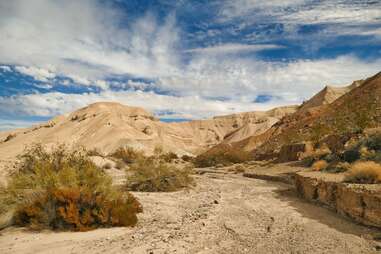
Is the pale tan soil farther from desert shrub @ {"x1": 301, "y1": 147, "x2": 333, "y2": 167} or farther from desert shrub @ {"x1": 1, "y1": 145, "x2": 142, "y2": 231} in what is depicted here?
desert shrub @ {"x1": 301, "y1": 147, "x2": 333, "y2": 167}

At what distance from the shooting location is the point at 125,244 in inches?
324

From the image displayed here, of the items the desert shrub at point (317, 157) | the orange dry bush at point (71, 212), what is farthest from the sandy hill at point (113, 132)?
the orange dry bush at point (71, 212)

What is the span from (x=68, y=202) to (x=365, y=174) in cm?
970

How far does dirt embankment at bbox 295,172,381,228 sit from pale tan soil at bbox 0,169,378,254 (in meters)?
0.41

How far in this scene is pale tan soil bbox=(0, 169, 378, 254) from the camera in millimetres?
7941

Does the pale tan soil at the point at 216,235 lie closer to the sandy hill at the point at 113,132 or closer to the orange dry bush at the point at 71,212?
the orange dry bush at the point at 71,212

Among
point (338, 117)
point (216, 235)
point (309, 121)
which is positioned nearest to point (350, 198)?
point (216, 235)

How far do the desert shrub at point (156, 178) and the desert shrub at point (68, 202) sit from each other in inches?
301

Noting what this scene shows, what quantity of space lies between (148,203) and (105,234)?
17.4 ft

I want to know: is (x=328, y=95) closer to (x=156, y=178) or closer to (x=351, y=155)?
(x=351, y=155)

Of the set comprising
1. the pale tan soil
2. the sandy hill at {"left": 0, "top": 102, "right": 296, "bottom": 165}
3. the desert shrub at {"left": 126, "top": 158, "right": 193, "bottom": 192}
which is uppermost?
the sandy hill at {"left": 0, "top": 102, "right": 296, "bottom": 165}

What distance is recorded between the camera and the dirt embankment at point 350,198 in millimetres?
9650

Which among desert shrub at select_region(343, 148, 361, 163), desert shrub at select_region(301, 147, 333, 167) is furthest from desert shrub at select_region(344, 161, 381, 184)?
desert shrub at select_region(301, 147, 333, 167)

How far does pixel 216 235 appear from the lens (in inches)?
364
